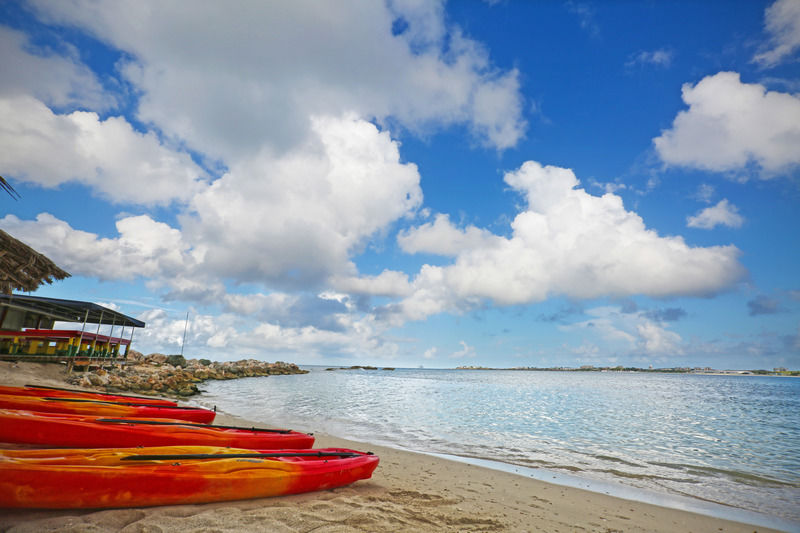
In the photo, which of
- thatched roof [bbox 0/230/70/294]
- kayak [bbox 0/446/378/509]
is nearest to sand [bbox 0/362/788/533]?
kayak [bbox 0/446/378/509]

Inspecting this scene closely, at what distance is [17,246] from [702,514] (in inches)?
761

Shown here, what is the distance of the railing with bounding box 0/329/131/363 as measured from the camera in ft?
68.4

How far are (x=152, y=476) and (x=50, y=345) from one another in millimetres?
27341

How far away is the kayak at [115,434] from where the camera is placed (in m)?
6.59

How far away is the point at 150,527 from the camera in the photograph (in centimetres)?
417

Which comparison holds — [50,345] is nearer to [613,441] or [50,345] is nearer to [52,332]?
[52,332]

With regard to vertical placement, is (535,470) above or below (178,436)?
below

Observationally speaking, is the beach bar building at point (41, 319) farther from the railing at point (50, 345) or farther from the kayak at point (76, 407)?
the kayak at point (76, 407)

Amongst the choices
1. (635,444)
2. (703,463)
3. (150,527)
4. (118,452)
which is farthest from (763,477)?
(118,452)

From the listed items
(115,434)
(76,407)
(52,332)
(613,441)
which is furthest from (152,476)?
(52,332)

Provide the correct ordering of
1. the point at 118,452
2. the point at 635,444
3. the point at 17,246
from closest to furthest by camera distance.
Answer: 1. the point at 118,452
2. the point at 17,246
3. the point at 635,444

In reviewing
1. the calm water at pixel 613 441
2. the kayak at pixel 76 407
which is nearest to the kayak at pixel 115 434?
the kayak at pixel 76 407

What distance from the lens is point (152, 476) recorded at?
4770 mm

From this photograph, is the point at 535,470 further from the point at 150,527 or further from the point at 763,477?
the point at 150,527
